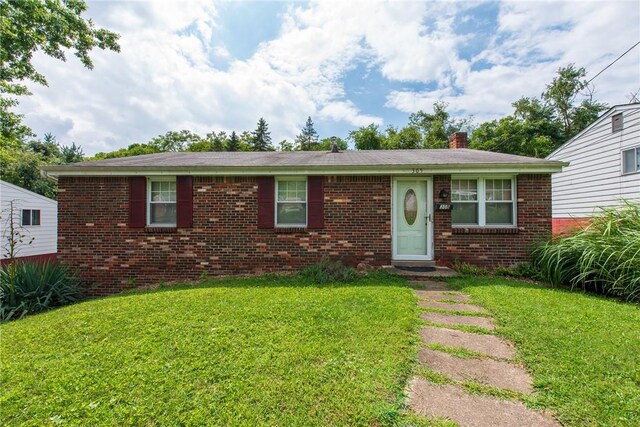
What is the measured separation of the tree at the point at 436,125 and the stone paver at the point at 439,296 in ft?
84.1

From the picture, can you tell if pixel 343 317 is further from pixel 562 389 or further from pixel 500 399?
pixel 562 389

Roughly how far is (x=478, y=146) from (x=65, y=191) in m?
26.9

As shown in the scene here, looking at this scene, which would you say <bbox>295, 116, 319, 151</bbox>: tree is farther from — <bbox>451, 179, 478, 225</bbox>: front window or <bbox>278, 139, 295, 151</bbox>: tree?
<bbox>451, 179, 478, 225</bbox>: front window

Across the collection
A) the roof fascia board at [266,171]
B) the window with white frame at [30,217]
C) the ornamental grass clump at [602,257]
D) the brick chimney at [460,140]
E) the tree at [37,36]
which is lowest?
the ornamental grass clump at [602,257]

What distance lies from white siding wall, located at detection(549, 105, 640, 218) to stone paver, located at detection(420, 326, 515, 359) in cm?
690

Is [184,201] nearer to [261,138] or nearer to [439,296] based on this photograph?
[439,296]

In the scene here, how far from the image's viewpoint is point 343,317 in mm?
3904

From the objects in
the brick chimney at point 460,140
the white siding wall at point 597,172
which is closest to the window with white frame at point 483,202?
the white siding wall at point 597,172

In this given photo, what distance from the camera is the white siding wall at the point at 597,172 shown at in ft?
27.9

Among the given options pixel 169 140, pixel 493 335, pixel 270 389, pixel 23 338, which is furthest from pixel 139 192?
pixel 169 140

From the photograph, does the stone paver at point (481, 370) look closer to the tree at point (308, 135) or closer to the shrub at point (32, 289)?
the shrub at point (32, 289)

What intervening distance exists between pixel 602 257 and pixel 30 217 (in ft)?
63.9

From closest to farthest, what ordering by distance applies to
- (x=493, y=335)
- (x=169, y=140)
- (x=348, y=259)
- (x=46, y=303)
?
(x=493, y=335) → (x=46, y=303) → (x=348, y=259) → (x=169, y=140)

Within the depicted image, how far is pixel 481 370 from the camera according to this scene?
2.80m
